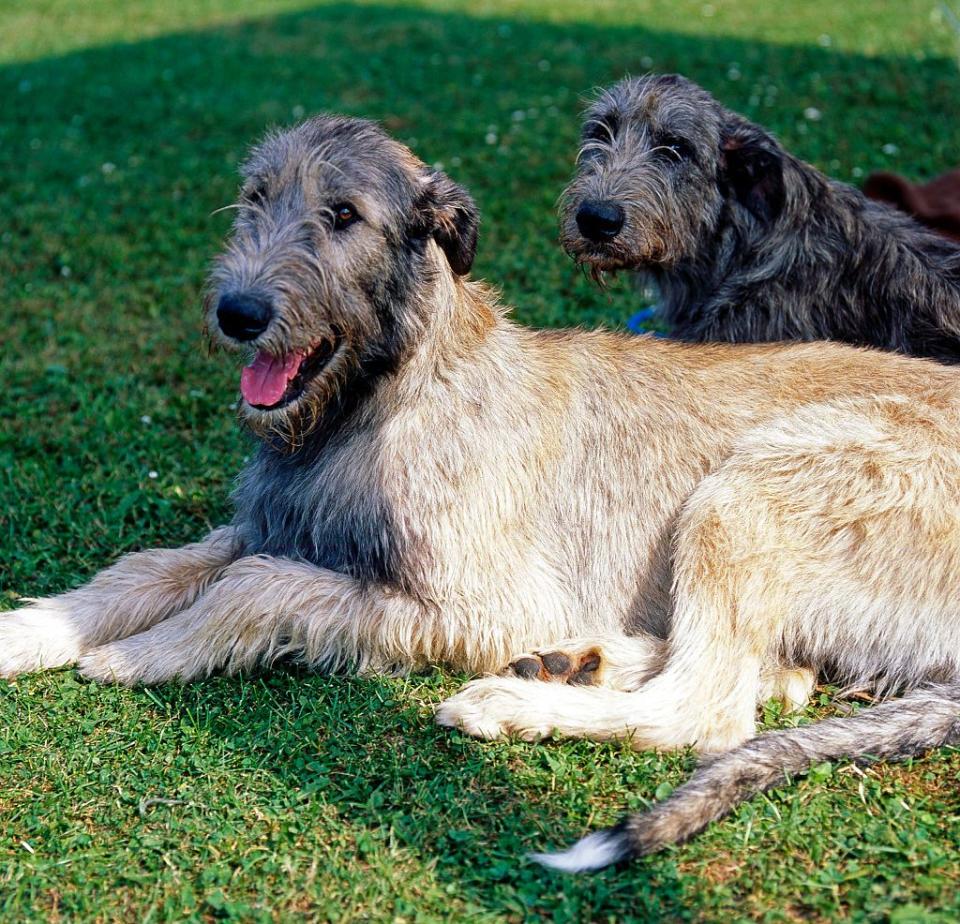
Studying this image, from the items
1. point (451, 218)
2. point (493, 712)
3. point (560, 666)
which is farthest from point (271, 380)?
point (560, 666)

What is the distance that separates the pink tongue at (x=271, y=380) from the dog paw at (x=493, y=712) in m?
1.48

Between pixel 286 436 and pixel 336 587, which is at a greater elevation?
pixel 286 436

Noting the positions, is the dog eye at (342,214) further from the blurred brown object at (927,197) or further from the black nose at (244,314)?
the blurred brown object at (927,197)

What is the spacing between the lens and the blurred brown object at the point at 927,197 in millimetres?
8078

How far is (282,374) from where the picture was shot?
4508 millimetres

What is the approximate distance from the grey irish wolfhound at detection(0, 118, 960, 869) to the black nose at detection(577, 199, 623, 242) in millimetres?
1041

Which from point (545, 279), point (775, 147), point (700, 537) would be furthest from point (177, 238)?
point (700, 537)

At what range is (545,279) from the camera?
8.89m

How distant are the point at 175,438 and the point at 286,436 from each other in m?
2.61

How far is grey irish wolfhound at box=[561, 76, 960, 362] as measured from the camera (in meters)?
6.20

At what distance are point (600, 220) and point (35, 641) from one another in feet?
12.1

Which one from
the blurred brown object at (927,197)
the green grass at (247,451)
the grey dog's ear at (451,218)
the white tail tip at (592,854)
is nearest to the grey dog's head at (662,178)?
the grey dog's ear at (451,218)

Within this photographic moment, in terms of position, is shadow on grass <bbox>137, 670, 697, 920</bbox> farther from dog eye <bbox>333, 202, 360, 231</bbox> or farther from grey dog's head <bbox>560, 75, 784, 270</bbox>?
grey dog's head <bbox>560, 75, 784, 270</bbox>

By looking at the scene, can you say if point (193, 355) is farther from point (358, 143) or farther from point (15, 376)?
point (358, 143)
